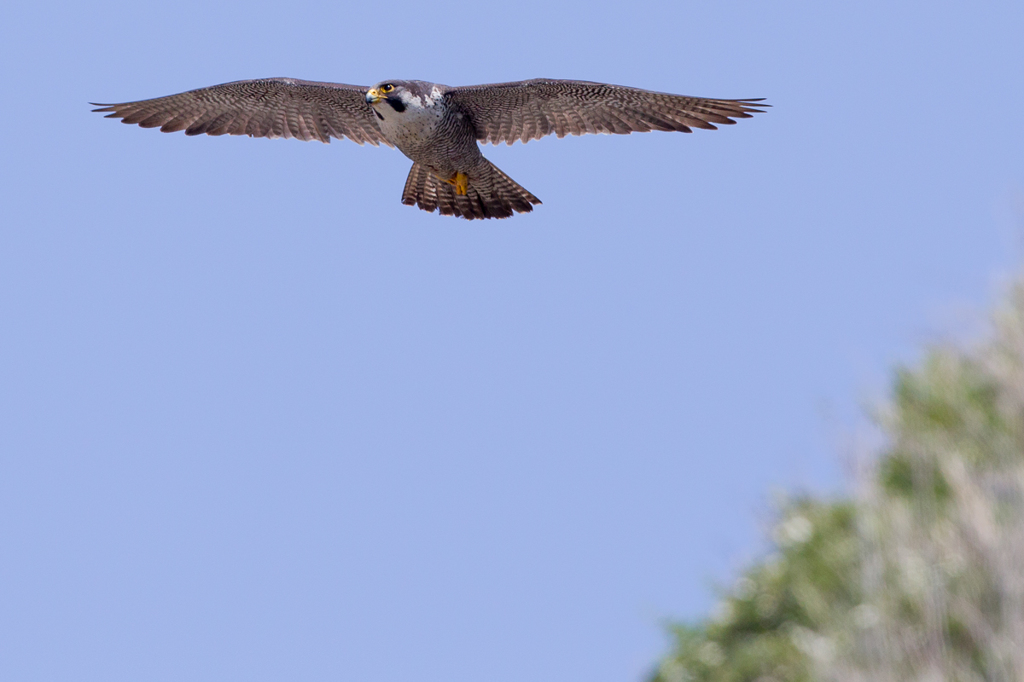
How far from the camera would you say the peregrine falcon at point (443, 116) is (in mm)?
11320

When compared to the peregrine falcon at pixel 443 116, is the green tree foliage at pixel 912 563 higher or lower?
lower

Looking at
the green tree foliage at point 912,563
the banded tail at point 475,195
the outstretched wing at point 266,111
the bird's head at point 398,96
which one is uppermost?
the outstretched wing at point 266,111

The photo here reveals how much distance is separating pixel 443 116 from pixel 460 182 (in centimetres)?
80

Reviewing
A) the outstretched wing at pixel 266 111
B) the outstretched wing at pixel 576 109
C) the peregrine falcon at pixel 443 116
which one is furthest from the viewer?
the outstretched wing at pixel 266 111

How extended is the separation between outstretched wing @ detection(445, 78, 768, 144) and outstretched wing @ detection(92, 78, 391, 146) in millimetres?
1133

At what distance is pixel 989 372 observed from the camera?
7766mm

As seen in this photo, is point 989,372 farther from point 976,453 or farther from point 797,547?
point 797,547

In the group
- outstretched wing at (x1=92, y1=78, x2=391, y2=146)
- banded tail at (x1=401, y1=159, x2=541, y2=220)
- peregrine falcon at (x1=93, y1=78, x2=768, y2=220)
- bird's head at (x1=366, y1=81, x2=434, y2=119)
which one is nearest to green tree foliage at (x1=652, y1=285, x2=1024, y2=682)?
peregrine falcon at (x1=93, y1=78, x2=768, y2=220)

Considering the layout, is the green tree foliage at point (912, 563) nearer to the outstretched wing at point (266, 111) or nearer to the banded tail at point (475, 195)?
the banded tail at point (475, 195)

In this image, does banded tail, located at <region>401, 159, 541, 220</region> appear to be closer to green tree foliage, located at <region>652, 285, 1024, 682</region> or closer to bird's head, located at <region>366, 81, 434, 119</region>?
bird's head, located at <region>366, 81, 434, 119</region>

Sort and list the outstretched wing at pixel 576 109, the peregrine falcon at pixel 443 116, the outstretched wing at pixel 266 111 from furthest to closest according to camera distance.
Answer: the outstretched wing at pixel 266 111 → the peregrine falcon at pixel 443 116 → the outstretched wing at pixel 576 109

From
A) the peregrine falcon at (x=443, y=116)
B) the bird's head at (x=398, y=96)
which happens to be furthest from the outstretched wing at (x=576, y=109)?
the bird's head at (x=398, y=96)

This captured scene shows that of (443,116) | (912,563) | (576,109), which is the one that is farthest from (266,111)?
(912,563)

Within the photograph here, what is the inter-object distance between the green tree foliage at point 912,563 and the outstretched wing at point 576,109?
3.36m
